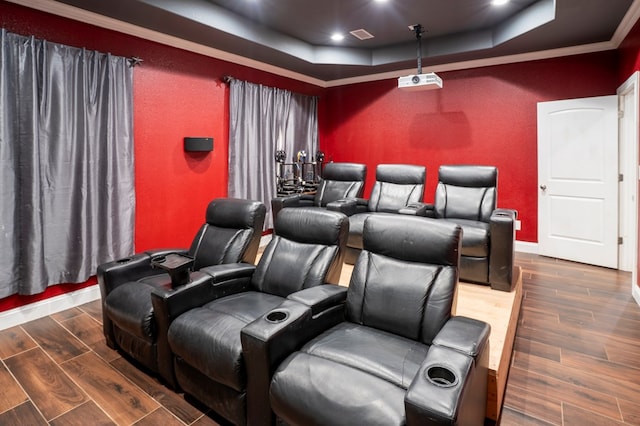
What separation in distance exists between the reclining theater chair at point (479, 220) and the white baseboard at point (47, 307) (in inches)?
136

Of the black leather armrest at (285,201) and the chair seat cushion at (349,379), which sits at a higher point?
the black leather armrest at (285,201)

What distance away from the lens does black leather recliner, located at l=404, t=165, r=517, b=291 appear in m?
3.10

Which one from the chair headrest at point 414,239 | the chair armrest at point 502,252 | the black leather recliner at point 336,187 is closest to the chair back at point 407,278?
the chair headrest at point 414,239

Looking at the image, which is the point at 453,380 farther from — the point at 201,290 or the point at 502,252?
the point at 502,252

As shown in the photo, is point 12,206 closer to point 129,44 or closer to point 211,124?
point 129,44

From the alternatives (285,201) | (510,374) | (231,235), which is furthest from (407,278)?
(285,201)

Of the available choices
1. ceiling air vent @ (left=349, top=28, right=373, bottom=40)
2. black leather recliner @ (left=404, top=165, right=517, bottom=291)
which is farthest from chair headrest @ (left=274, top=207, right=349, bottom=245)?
ceiling air vent @ (left=349, top=28, right=373, bottom=40)

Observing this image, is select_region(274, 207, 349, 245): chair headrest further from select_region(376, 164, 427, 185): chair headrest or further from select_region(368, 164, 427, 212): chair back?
select_region(376, 164, 427, 185): chair headrest

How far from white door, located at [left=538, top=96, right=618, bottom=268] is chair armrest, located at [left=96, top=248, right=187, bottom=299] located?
4575mm

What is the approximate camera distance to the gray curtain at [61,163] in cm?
282

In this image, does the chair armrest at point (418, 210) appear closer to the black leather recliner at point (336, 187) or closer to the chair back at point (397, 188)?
the chair back at point (397, 188)

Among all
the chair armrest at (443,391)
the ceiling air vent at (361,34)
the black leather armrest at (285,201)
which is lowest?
the chair armrest at (443,391)

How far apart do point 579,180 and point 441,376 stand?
168 inches

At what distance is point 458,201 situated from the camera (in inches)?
158
